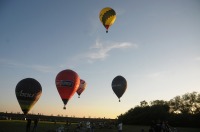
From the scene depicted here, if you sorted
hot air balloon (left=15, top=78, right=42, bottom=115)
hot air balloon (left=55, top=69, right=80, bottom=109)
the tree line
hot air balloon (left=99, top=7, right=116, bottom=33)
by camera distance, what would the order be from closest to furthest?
hot air balloon (left=15, top=78, right=42, bottom=115), hot air balloon (left=55, top=69, right=80, bottom=109), hot air balloon (left=99, top=7, right=116, bottom=33), the tree line

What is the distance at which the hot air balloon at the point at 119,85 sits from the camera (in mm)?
41672

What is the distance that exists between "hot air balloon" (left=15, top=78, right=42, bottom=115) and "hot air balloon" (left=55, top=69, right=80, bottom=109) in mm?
2780

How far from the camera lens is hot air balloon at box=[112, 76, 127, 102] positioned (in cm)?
4167

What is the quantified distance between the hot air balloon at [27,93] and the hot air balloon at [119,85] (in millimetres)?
14222

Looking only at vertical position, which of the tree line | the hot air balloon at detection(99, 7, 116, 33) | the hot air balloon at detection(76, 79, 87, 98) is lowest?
the tree line

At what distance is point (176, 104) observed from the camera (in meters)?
107

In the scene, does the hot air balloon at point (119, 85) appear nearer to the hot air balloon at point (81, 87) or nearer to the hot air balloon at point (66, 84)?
the hot air balloon at point (81, 87)

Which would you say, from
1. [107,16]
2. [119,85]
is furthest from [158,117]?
[107,16]

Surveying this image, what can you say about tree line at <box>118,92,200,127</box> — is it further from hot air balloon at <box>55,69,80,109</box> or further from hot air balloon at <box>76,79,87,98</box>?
hot air balloon at <box>55,69,80,109</box>

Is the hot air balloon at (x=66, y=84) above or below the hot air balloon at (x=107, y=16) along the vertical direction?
below

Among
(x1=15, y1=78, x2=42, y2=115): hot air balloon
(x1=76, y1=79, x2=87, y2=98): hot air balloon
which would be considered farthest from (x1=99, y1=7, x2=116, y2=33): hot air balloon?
(x1=76, y1=79, x2=87, y2=98): hot air balloon

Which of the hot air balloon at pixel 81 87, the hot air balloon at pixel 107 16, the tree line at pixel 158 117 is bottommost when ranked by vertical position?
the tree line at pixel 158 117

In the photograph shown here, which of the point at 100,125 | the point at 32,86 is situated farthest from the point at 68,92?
the point at 100,125

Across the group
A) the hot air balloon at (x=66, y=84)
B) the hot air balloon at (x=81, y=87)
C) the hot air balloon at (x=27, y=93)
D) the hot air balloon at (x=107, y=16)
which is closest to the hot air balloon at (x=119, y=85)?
the hot air balloon at (x=81, y=87)
